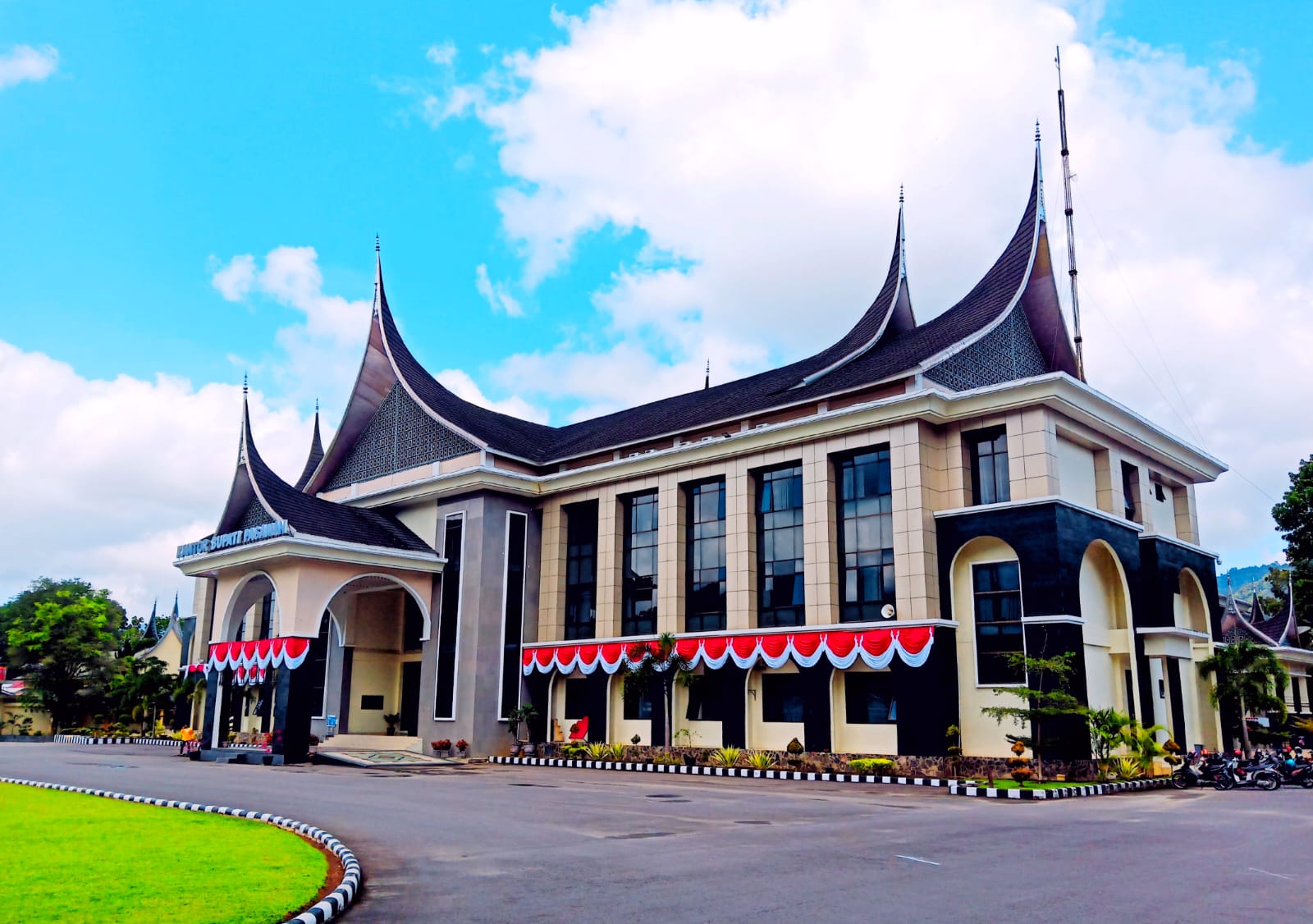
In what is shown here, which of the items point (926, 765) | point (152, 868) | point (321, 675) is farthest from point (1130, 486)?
point (321, 675)

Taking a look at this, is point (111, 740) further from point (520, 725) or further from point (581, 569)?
point (581, 569)

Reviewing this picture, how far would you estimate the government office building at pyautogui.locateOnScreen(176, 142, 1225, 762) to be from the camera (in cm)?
1933

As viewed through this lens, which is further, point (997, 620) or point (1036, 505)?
point (997, 620)

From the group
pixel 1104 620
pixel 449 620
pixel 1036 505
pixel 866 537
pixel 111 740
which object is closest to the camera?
pixel 1036 505

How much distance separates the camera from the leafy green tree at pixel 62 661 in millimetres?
40000

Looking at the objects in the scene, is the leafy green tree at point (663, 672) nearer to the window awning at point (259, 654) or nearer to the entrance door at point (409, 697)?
the window awning at point (259, 654)

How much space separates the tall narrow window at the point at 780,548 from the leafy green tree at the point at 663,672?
2.10 metres

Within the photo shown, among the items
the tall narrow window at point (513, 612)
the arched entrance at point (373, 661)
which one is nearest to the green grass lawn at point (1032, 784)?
the tall narrow window at point (513, 612)

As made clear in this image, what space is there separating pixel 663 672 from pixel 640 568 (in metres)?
2.99

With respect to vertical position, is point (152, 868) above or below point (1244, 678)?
below

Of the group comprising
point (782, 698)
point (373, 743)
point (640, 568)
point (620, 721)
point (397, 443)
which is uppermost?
point (397, 443)

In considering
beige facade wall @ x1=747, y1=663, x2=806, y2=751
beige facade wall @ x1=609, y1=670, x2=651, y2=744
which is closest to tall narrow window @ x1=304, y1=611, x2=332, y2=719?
beige facade wall @ x1=609, y1=670, x2=651, y2=744

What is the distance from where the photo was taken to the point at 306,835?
31.8 feet

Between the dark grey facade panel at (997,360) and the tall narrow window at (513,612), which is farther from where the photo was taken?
the tall narrow window at (513,612)
